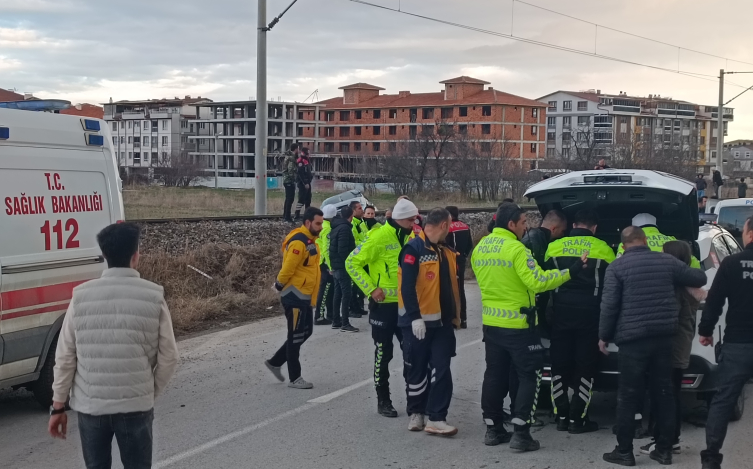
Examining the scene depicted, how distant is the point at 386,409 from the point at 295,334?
56.6 inches

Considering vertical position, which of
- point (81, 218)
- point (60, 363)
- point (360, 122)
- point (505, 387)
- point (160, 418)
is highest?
point (360, 122)

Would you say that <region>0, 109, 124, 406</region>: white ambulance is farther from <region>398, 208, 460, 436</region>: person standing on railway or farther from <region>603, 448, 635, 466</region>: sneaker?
<region>603, 448, 635, 466</region>: sneaker

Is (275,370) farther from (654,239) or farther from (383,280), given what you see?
(654,239)

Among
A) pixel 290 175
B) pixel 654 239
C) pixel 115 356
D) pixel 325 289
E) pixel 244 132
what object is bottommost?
pixel 325 289

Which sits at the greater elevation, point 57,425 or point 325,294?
point 57,425

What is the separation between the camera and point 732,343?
19.5 ft

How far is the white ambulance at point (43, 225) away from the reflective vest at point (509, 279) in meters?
3.84

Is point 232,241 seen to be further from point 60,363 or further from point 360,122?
point 360,122

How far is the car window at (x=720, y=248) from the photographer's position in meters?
7.88

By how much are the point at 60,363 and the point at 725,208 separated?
14843 mm

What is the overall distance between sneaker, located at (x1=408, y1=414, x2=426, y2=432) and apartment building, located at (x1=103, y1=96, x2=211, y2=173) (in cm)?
11235

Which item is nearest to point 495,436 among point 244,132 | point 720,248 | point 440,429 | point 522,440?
point 522,440

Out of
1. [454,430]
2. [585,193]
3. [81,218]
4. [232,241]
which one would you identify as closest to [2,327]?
[81,218]

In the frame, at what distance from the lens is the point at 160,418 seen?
302 inches
